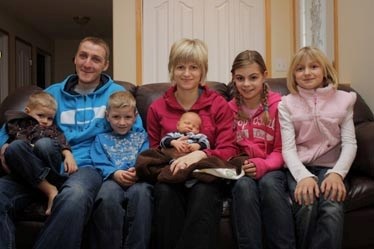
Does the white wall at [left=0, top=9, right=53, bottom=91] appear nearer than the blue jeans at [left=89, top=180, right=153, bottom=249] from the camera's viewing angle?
No

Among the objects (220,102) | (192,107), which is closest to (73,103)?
(192,107)

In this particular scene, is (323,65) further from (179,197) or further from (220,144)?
(179,197)

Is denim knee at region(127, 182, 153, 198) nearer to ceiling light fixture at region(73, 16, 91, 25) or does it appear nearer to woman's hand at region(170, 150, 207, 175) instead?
woman's hand at region(170, 150, 207, 175)

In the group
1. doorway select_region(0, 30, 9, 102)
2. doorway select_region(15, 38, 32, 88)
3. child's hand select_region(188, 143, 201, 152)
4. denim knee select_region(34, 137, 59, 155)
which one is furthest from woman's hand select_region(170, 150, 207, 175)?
doorway select_region(15, 38, 32, 88)

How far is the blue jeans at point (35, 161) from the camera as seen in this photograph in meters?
1.61

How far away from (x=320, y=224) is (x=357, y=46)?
1.42 metres

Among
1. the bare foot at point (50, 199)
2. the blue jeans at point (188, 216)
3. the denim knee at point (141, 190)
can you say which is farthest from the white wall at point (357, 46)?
the bare foot at point (50, 199)

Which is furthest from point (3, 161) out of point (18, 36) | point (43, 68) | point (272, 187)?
point (43, 68)

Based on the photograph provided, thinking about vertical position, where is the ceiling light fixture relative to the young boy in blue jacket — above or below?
above

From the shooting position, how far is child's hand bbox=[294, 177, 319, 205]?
5.06ft

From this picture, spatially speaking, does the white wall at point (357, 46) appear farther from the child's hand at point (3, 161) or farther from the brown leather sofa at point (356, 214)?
the child's hand at point (3, 161)

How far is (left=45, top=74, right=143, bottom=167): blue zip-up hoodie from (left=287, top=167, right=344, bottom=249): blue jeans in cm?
87

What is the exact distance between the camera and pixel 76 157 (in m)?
1.89

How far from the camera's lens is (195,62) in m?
1.88
